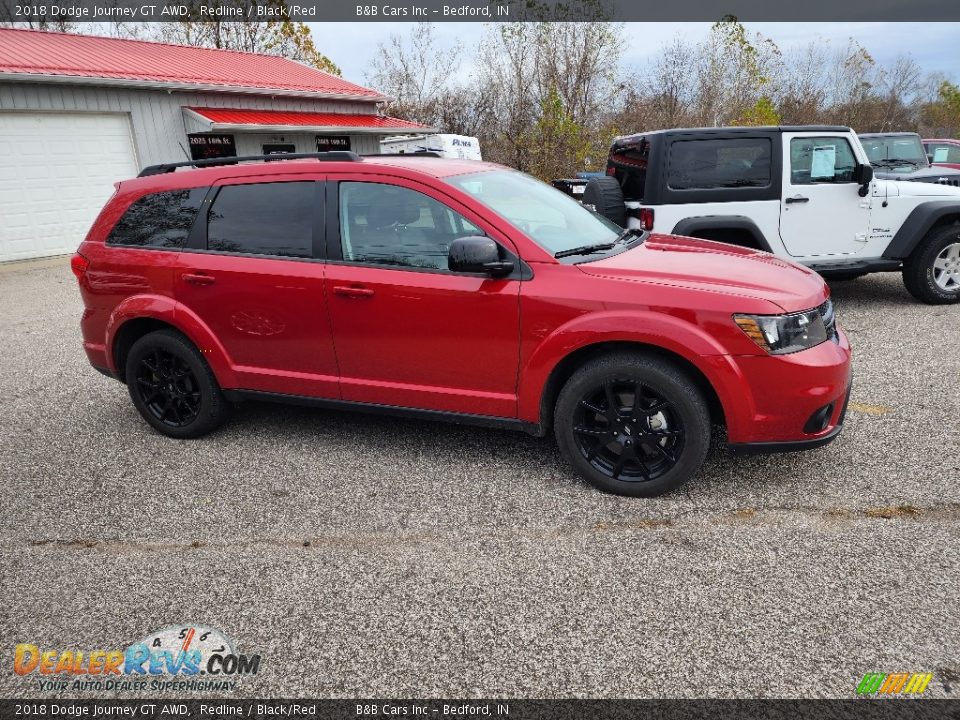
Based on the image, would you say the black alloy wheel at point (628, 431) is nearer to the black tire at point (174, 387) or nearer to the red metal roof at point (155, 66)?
the black tire at point (174, 387)

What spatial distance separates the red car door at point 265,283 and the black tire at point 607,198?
143 inches

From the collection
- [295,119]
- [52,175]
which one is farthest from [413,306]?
[295,119]

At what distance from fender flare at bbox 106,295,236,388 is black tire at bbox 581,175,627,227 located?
13.4 ft

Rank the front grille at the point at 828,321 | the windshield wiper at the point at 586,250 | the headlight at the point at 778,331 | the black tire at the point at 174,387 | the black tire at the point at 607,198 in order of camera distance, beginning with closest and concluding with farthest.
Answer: the headlight at the point at 778,331 → the front grille at the point at 828,321 → the windshield wiper at the point at 586,250 → the black tire at the point at 174,387 → the black tire at the point at 607,198

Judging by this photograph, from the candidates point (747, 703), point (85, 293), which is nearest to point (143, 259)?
point (85, 293)

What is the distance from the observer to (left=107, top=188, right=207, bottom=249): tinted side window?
431 centimetres

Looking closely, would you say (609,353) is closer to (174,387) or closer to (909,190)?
(174,387)

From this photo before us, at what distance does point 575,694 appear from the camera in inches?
89.2

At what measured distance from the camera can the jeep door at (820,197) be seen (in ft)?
22.1

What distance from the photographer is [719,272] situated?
347 cm

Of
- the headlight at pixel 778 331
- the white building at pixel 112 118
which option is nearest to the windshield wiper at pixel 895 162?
the headlight at pixel 778 331

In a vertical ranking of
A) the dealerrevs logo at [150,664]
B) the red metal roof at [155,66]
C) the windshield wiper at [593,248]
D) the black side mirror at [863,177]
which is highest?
the red metal roof at [155,66]

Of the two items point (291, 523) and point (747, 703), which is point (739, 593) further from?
point (291, 523)

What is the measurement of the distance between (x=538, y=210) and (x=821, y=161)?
13.9 ft
